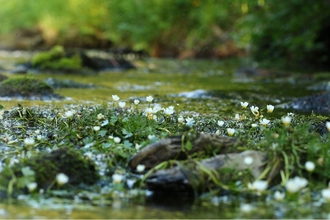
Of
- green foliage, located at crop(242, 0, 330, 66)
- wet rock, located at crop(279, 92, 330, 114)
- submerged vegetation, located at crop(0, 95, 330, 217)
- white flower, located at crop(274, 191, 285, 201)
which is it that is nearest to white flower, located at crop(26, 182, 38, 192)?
submerged vegetation, located at crop(0, 95, 330, 217)

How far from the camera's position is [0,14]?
3984 centimetres

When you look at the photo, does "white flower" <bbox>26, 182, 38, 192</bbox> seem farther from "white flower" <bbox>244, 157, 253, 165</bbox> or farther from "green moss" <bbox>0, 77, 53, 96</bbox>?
"green moss" <bbox>0, 77, 53, 96</bbox>

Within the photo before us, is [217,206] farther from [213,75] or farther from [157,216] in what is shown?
[213,75]

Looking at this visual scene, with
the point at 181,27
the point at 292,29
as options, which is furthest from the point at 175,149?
the point at 181,27

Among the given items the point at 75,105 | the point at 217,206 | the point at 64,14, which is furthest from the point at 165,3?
the point at 217,206

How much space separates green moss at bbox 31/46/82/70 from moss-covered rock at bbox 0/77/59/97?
5808 millimetres

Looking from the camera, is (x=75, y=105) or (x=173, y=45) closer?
(x=75, y=105)

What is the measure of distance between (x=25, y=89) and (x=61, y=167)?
217 inches

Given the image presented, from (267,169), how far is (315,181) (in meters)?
0.32

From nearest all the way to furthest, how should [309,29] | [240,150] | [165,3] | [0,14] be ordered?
[240,150] < [309,29] < [165,3] < [0,14]

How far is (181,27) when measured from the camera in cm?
2894

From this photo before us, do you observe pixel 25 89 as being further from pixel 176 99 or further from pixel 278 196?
pixel 278 196

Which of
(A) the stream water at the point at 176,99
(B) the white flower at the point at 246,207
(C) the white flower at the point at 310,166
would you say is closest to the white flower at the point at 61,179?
(A) the stream water at the point at 176,99

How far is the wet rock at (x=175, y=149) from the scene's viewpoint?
12.7 ft
